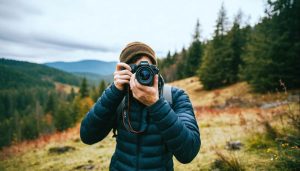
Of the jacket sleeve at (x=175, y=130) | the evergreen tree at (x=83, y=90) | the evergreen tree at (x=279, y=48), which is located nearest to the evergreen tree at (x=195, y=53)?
the evergreen tree at (x=83, y=90)

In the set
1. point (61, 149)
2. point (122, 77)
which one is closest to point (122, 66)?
point (122, 77)

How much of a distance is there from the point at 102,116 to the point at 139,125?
295mm

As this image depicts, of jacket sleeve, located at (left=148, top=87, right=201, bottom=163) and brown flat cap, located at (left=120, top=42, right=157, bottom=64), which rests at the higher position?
brown flat cap, located at (left=120, top=42, right=157, bottom=64)

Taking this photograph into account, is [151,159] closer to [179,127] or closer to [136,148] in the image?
[136,148]

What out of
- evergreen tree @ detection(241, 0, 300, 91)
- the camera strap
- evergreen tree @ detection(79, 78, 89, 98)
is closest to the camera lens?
the camera strap

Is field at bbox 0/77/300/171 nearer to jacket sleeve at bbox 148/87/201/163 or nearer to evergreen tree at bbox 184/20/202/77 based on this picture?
jacket sleeve at bbox 148/87/201/163

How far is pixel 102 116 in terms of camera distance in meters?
1.93

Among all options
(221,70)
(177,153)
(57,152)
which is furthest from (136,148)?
(221,70)

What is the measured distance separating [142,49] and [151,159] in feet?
2.84

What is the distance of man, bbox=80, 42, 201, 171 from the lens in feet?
5.65

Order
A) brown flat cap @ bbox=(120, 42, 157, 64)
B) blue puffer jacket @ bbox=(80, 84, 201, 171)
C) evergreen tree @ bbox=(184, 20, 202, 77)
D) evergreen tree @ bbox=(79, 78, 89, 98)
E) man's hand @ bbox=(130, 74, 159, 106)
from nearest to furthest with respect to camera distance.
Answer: man's hand @ bbox=(130, 74, 159, 106) → blue puffer jacket @ bbox=(80, 84, 201, 171) → brown flat cap @ bbox=(120, 42, 157, 64) → evergreen tree @ bbox=(184, 20, 202, 77) → evergreen tree @ bbox=(79, 78, 89, 98)

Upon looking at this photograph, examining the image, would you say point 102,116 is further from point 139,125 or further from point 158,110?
point 158,110

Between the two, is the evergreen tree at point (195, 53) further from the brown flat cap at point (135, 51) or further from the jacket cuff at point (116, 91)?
the jacket cuff at point (116, 91)

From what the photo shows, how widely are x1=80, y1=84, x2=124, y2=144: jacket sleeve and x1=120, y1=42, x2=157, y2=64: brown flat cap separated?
30cm
